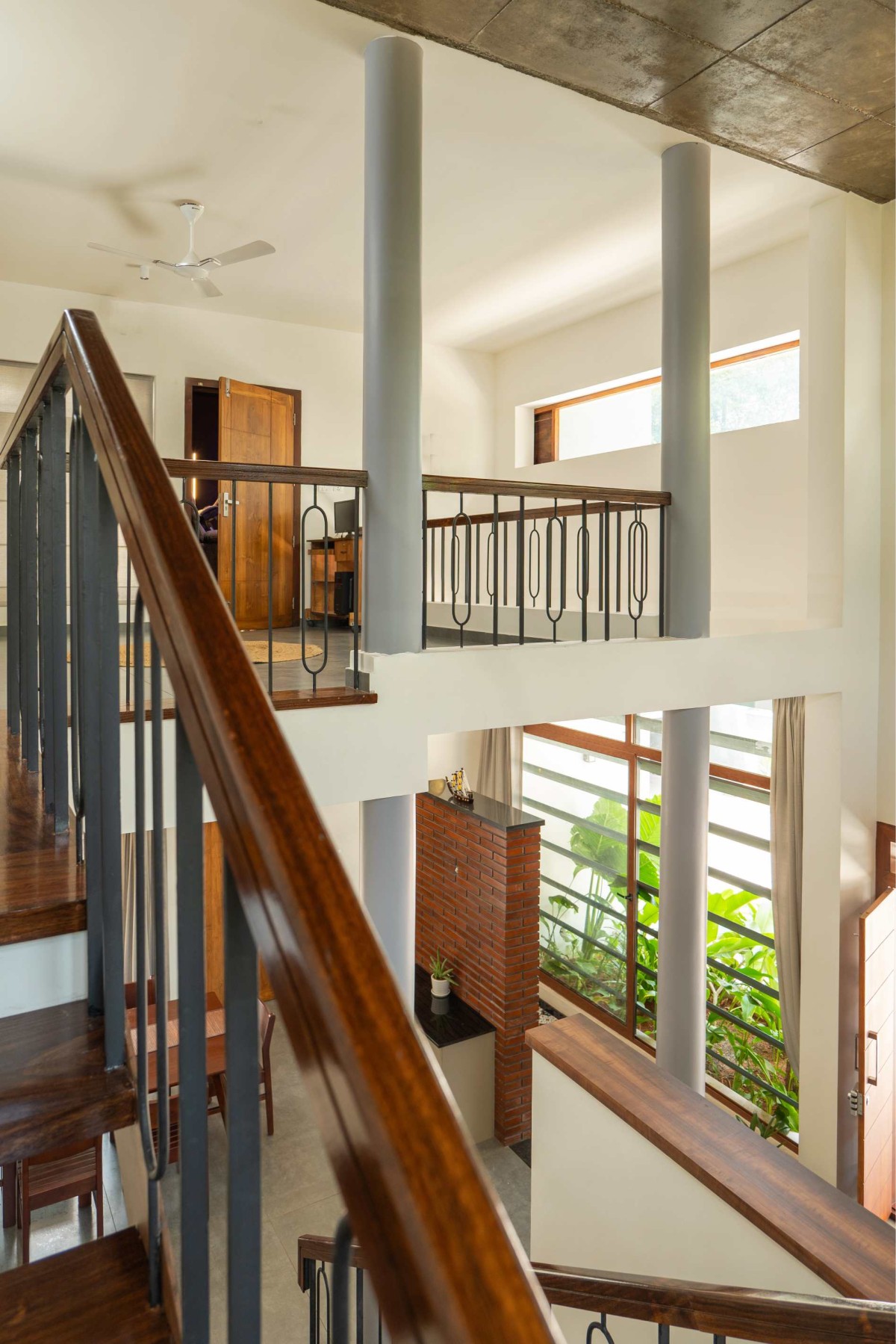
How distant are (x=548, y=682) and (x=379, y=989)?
3407 mm

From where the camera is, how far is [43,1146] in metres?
1.06

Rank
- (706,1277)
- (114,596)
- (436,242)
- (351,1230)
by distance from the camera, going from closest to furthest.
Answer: (351,1230) → (114,596) → (706,1277) → (436,242)

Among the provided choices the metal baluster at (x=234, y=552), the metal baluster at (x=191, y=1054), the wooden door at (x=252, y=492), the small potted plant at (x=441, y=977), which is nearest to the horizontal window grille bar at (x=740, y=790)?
the small potted plant at (x=441, y=977)

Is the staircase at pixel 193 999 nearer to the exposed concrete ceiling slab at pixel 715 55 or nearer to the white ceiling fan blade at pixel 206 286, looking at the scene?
the exposed concrete ceiling slab at pixel 715 55

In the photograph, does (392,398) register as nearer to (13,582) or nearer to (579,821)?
(13,582)

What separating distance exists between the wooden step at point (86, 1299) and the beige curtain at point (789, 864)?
502cm

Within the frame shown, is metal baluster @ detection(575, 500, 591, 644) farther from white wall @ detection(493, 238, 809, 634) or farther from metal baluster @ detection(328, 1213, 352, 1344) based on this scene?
metal baluster @ detection(328, 1213, 352, 1344)

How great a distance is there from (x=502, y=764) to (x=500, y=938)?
7.47 ft

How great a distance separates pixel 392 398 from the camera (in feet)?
11.2

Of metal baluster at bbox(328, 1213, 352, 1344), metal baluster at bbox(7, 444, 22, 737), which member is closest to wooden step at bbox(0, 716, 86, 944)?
metal baluster at bbox(7, 444, 22, 737)

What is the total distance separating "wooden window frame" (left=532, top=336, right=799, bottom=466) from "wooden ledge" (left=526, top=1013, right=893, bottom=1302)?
417cm

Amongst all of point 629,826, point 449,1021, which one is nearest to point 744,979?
point 629,826

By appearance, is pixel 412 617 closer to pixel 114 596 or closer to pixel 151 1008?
pixel 114 596

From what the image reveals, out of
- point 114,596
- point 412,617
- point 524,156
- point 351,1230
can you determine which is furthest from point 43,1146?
point 524,156
